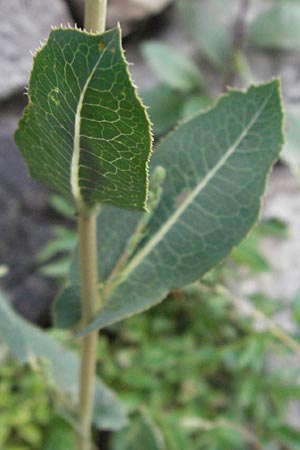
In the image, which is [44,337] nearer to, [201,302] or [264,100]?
[264,100]

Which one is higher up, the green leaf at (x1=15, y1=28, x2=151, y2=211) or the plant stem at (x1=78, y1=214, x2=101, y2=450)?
the green leaf at (x1=15, y1=28, x2=151, y2=211)

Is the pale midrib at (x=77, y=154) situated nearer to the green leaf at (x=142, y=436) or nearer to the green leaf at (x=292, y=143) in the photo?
the green leaf at (x=142, y=436)

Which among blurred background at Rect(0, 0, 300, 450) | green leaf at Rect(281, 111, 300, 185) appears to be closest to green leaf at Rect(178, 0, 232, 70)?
blurred background at Rect(0, 0, 300, 450)

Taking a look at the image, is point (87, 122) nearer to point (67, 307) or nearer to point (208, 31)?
point (67, 307)

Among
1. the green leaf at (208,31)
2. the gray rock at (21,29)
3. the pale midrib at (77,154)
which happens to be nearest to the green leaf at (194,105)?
the green leaf at (208,31)

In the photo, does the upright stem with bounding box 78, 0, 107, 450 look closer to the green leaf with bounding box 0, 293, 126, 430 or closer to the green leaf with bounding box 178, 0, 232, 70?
the green leaf with bounding box 0, 293, 126, 430

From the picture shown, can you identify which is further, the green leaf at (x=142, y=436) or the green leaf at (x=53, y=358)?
the green leaf at (x=142, y=436)
